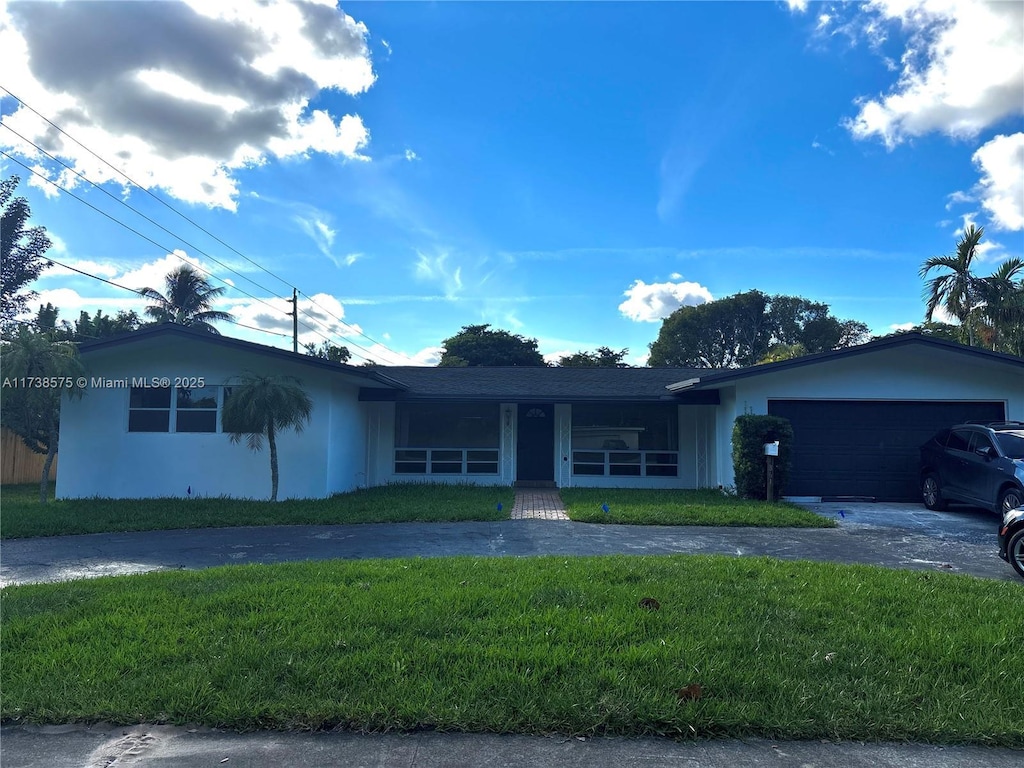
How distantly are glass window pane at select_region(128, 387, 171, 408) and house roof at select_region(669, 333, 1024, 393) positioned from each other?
36.5ft

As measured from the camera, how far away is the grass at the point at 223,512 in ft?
30.8

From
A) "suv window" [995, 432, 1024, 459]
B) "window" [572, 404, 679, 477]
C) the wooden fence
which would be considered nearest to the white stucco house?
"window" [572, 404, 679, 477]

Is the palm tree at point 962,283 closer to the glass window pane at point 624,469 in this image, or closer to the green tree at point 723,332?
the glass window pane at point 624,469

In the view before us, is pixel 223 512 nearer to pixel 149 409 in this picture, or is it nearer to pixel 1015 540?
pixel 149 409

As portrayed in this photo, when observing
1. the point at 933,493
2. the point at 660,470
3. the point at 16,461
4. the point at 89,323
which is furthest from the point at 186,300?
the point at 933,493

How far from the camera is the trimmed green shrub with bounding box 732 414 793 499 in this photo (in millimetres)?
12188

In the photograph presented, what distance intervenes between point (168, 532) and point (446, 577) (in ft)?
18.5

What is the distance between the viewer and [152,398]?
42.4ft

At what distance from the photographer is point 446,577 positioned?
582 centimetres

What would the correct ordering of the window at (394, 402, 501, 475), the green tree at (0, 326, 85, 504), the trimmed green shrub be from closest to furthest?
1. the green tree at (0, 326, 85, 504)
2. the trimmed green shrub
3. the window at (394, 402, 501, 475)

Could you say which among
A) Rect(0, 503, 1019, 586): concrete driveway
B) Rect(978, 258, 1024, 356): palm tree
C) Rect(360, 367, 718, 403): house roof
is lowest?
Rect(0, 503, 1019, 586): concrete driveway

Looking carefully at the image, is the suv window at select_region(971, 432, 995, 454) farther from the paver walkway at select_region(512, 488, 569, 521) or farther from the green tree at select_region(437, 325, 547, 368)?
the green tree at select_region(437, 325, 547, 368)

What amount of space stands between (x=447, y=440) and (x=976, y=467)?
36.5ft

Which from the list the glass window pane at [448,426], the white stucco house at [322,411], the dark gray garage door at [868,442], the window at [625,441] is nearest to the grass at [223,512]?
the white stucco house at [322,411]
